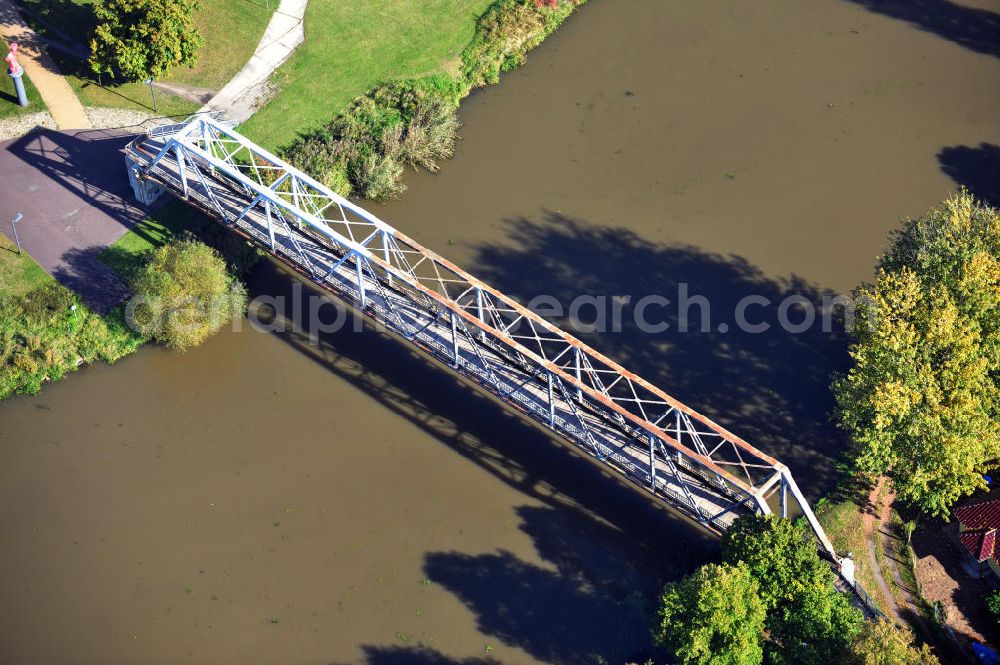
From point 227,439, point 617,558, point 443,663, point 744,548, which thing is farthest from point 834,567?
point 227,439

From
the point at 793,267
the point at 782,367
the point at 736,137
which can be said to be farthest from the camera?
the point at 736,137

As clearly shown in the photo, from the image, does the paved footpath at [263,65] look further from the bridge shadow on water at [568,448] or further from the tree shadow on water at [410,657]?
the tree shadow on water at [410,657]

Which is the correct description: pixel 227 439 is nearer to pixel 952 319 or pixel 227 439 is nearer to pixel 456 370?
pixel 456 370

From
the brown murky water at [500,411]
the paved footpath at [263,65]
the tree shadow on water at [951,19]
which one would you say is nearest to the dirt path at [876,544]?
the brown murky water at [500,411]

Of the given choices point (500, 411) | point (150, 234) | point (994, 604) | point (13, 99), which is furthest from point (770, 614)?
point (13, 99)

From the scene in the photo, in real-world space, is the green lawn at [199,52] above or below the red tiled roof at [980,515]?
above

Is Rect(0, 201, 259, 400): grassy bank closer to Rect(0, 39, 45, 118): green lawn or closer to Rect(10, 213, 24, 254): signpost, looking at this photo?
Rect(10, 213, 24, 254): signpost
